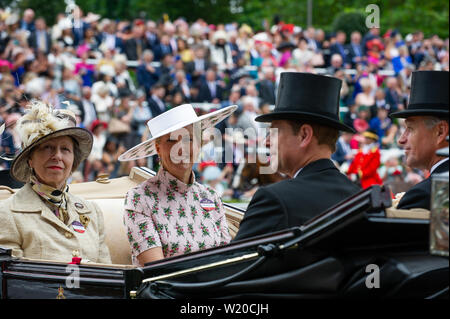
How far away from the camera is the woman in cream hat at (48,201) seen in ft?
12.5

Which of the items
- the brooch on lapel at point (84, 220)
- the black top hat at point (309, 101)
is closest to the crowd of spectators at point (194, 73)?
the brooch on lapel at point (84, 220)

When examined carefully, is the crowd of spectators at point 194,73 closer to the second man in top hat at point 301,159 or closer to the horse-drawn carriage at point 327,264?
the second man in top hat at point 301,159

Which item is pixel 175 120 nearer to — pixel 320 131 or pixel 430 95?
pixel 320 131

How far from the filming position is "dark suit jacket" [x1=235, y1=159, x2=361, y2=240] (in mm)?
2949

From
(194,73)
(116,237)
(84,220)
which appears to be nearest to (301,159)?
(84,220)

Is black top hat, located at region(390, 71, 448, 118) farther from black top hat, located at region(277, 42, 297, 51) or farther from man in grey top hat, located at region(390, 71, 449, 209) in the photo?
black top hat, located at region(277, 42, 297, 51)

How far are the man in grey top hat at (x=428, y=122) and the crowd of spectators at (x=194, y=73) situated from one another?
242 inches

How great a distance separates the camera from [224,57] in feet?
54.4

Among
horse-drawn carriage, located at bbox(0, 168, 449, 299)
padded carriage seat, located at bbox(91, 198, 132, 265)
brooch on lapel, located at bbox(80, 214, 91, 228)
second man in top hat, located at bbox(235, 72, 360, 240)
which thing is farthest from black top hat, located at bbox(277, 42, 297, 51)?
horse-drawn carriage, located at bbox(0, 168, 449, 299)

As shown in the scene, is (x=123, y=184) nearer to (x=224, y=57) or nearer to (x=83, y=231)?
(x=83, y=231)

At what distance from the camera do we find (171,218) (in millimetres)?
3998

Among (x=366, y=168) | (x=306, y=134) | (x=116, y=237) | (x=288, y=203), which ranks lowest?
(x=366, y=168)

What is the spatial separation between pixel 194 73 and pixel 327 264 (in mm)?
12910

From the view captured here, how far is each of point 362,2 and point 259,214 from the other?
23619 mm
